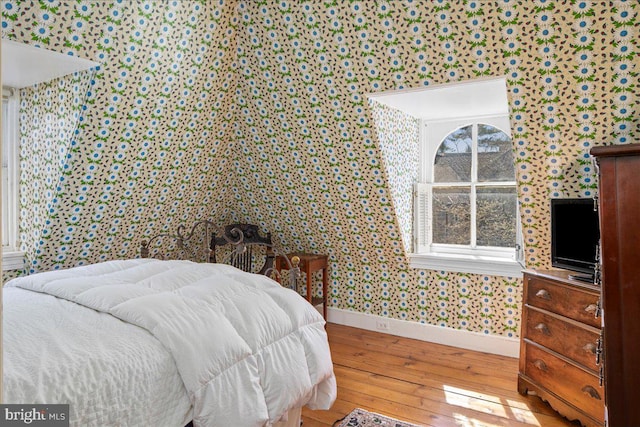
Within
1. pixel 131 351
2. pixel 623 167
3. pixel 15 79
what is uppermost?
pixel 15 79

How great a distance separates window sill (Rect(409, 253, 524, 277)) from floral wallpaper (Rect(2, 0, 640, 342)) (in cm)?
7

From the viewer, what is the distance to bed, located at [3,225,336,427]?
151cm

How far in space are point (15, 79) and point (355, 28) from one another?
95.0 inches

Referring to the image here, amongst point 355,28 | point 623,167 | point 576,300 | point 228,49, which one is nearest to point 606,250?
point 623,167

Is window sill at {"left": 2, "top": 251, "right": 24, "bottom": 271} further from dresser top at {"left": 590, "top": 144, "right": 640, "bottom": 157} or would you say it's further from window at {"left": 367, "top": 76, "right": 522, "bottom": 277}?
dresser top at {"left": 590, "top": 144, "right": 640, "bottom": 157}

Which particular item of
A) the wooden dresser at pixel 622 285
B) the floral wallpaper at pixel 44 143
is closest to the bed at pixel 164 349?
the floral wallpaper at pixel 44 143

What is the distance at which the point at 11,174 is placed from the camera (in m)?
3.53

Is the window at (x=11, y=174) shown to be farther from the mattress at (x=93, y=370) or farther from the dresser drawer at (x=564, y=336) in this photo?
the dresser drawer at (x=564, y=336)

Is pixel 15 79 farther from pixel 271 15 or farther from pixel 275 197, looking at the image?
pixel 275 197

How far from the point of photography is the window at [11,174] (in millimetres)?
3449

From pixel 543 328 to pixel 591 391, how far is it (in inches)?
18.1

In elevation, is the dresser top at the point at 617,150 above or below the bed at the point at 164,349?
above

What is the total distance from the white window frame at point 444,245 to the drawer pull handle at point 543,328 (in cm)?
85

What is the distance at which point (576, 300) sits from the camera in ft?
8.73
